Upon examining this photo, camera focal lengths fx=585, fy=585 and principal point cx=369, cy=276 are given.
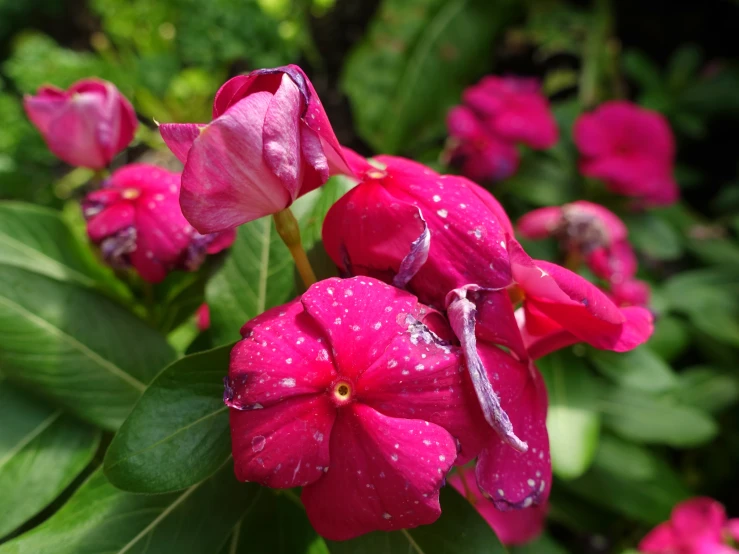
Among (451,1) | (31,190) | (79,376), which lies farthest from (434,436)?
(451,1)

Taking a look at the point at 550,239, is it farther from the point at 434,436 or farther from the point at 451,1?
the point at 451,1

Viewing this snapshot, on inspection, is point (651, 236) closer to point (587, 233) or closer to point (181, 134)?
point (587, 233)

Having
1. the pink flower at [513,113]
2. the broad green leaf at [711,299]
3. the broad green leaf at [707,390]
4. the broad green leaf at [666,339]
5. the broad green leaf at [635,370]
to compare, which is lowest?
the broad green leaf at [707,390]

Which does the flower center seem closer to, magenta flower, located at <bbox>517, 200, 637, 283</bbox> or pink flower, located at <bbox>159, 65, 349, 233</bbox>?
pink flower, located at <bbox>159, 65, 349, 233</bbox>

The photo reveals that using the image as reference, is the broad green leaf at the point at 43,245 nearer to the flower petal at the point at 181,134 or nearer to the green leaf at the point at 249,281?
the green leaf at the point at 249,281

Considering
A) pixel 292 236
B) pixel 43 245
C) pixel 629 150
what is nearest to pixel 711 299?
pixel 629 150

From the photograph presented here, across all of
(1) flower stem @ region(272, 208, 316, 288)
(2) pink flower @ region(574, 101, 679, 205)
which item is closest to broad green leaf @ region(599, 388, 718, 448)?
(2) pink flower @ region(574, 101, 679, 205)

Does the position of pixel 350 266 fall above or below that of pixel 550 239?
above

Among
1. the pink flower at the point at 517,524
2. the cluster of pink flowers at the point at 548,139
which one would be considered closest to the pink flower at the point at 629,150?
the cluster of pink flowers at the point at 548,139
